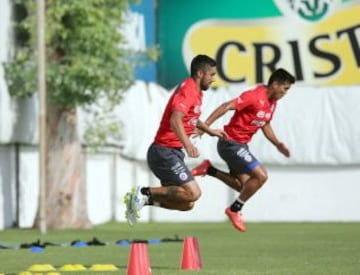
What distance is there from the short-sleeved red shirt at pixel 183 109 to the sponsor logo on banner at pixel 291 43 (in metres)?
20.3

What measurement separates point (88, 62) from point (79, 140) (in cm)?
200

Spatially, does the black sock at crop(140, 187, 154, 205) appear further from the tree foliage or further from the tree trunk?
the tree trunk

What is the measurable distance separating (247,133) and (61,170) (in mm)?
10114

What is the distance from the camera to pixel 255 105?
63.9 feet

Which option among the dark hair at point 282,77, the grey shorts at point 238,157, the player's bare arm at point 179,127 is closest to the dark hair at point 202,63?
the player's bare arm at point 179,127

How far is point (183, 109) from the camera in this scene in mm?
15367

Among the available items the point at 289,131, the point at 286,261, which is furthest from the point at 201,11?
the point at 286,261

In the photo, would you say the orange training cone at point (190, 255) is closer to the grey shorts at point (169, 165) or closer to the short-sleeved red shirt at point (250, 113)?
the grey shorts at point (169, 165)

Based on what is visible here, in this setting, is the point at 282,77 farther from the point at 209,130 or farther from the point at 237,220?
the point at 209,130

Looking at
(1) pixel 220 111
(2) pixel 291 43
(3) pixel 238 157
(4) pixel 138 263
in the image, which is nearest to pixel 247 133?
(3) pixel 238 157

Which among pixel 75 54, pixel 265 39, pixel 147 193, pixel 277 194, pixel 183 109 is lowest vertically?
pixel 277 194

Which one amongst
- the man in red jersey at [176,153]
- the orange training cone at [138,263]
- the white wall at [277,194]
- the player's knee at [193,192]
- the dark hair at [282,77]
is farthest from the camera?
the white wall at [277,194]

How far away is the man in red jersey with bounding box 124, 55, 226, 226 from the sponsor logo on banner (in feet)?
66.4

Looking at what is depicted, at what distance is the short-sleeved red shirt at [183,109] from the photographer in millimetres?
15430
